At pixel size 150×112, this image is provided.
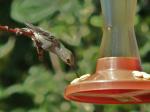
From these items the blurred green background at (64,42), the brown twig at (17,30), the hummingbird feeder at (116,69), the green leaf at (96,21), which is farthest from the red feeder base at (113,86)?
the green leaf at (96,21)

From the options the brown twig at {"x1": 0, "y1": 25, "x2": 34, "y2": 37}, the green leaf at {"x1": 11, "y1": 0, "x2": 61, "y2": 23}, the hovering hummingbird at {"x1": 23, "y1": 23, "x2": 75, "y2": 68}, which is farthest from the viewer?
the green leaf at {"x1": 11, "y1": 0, "x2": 61, "y2": 23}

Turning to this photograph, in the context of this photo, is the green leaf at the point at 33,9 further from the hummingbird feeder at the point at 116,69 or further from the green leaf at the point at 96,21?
the hummingbird feeder at the point at 116,69

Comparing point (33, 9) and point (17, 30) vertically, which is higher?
point (17, 30)

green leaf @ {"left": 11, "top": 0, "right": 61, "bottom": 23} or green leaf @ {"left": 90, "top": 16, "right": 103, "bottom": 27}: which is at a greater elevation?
green leaf @ {"left": 11, "top": 0, "right": 61, "bottom": 23}

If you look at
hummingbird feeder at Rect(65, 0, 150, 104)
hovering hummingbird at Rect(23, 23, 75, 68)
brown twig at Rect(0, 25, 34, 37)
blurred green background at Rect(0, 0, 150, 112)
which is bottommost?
blurred green background at Rect(0, 0, 150, 112)

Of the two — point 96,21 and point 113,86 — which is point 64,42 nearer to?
point 96,21

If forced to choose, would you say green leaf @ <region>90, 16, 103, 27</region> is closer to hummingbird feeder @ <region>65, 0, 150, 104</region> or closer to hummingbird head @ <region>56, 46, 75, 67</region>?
hummingbird feeder @ <region>65, 0, 150, 104</region>

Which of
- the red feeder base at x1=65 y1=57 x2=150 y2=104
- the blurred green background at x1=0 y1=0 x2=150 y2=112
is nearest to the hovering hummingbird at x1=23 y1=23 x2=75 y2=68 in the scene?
the red feeder base at x1=65 y1=57 x2=150 y2=104

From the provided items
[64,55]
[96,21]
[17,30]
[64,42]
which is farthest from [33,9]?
[17,30]

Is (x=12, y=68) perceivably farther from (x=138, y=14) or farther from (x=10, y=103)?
(x=138, y=14)
